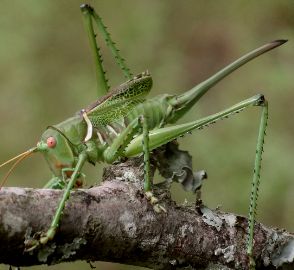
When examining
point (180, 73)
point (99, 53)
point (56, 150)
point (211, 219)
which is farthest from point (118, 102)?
point (180, 73)

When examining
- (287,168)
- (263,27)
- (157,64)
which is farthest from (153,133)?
(263,27)

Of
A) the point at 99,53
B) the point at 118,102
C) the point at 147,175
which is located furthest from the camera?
the point at 99,53

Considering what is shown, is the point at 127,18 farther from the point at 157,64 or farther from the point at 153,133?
the point at 153,133

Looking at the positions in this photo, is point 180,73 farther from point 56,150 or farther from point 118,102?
point 56,150

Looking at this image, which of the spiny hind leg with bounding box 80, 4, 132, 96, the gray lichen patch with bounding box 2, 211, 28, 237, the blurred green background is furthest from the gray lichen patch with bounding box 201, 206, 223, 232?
the blurred green background

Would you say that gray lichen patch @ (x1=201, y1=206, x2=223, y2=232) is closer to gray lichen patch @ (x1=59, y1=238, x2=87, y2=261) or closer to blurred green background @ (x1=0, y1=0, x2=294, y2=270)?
gray lichen patch @ (x1=59, y1=238, x2=87, y2=261)
